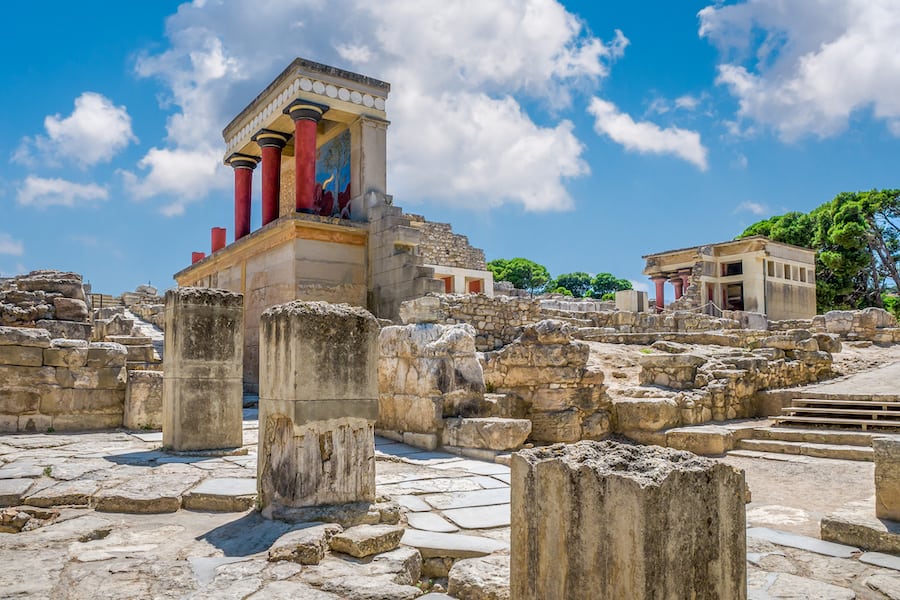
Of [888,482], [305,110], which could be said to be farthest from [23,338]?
[888,482]

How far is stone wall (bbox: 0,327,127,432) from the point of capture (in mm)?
7652

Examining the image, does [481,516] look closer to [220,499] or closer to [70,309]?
[220,499]

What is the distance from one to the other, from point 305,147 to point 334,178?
5.33ft

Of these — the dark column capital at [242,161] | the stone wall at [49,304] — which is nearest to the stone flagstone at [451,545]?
the stone wall at [49,304]

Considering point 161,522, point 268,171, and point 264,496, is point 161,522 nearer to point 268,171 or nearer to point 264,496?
point 264,496

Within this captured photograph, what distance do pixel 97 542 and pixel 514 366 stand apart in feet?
17.9

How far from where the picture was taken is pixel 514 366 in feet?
27.1

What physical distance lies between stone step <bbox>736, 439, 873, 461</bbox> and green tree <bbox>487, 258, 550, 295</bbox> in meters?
49.0

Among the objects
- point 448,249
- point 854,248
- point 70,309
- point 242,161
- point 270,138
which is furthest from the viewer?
point 854,248

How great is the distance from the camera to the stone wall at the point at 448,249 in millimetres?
21578

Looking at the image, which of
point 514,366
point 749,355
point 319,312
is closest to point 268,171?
point 514,366

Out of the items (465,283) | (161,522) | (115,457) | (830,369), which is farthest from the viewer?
(465,283)

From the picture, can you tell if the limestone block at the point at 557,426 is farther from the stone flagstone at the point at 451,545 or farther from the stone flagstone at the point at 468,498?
the stone flagstone at the point at 451,545

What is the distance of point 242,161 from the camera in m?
17.8
